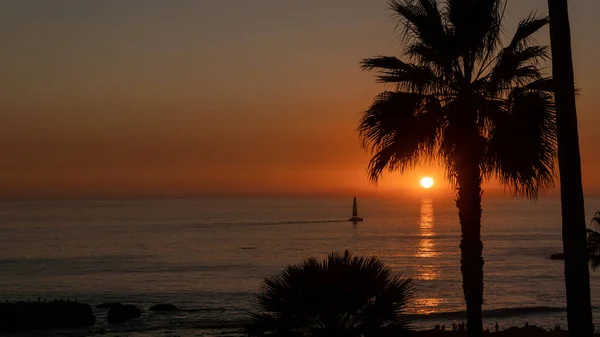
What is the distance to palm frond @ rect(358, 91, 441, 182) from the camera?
1669 centimetres

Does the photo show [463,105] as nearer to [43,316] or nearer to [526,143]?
[526,143]

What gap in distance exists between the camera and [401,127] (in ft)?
55.3

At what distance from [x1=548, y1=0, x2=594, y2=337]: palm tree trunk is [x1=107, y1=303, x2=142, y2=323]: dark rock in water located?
3369cm

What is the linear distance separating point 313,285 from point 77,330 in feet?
94.4

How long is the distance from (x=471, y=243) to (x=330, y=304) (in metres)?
5.71

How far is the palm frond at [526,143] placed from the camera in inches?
625

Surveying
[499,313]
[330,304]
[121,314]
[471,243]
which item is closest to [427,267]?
[499,313]

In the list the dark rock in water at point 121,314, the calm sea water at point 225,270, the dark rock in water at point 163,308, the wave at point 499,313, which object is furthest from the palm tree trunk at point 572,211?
the dark rock in water at point 163,308

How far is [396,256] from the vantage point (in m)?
96.0

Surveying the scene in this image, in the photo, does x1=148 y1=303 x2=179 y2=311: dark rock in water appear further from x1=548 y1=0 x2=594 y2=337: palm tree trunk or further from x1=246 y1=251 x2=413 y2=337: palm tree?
x1=548 y1=0 x2=594 y2=337: palm tree trunk

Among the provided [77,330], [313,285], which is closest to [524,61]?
[313,285]

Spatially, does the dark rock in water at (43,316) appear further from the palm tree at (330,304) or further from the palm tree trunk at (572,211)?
the palm tree trunk at (572,211)

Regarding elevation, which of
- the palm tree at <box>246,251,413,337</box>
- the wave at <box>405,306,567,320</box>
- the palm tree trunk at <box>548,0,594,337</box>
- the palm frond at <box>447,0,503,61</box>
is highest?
the palm frond at <box>447,0,503,61</box>

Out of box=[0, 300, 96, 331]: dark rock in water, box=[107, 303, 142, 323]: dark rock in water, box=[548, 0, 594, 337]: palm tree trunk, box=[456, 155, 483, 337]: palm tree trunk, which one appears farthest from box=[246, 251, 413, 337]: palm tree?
box=[107, 303, 142, 323]: dark rock in water
